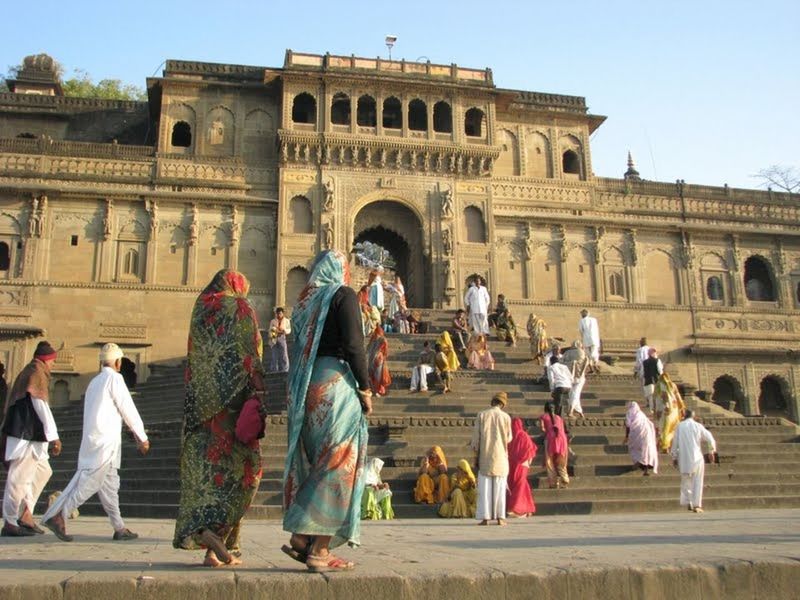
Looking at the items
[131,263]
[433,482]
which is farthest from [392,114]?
[433,482]

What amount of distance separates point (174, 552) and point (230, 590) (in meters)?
1.68

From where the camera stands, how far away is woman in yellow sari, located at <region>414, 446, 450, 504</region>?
11258 millimetres

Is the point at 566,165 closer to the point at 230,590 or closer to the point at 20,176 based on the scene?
the point at 20,176

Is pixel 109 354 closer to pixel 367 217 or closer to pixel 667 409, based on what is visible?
pixel 667 409

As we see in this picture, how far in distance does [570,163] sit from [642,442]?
19872 mm

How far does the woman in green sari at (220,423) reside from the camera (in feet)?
15.5

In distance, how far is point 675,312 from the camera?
29484 millimetres

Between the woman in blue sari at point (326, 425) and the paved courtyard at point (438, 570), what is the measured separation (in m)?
0.23

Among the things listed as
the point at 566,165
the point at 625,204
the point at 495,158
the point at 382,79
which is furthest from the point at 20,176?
the point at 625,204

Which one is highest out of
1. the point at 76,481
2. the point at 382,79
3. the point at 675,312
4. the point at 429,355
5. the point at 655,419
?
the point at 382,79

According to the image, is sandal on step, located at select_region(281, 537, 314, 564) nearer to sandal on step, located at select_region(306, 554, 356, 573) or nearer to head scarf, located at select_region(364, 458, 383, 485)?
sandal on step, located at select_region(306, 554, 356, 573)

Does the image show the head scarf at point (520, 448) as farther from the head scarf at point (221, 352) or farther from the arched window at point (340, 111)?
the arched window at point (340, 111)

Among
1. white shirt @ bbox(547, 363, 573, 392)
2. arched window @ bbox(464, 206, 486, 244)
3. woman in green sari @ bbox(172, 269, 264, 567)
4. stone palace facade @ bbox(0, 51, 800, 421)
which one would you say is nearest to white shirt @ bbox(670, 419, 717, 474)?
white shirt @ bbox(547, 363, 573, 392)

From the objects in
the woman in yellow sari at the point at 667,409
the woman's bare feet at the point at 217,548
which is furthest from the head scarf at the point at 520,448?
the woman's bare feet at the point at 217,548
